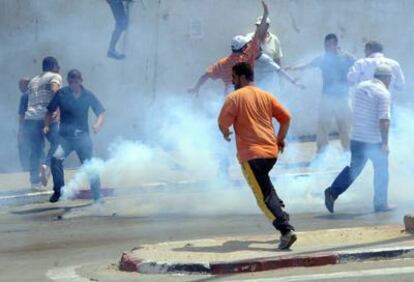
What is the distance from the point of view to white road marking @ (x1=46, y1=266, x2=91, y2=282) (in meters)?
8.91

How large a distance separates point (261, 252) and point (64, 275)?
1638 millimetres

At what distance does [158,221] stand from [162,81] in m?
6.30

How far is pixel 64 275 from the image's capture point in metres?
9.15

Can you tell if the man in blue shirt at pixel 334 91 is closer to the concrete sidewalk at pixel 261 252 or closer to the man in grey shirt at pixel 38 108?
the man in grey shirt at pixel 38 108

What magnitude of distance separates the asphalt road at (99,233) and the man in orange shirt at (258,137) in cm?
71

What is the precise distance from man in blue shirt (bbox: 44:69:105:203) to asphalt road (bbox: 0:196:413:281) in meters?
0.70

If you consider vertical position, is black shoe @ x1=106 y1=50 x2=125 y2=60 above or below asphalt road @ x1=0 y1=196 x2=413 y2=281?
above

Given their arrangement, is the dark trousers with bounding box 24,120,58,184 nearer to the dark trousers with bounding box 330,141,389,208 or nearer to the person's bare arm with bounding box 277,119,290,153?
the dark trousers with bounding box 330,141,389,208

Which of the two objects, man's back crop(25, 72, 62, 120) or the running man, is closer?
man's back crop(25, 72, 62, 120)

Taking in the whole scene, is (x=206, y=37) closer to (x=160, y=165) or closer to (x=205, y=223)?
(x=160, y=165)

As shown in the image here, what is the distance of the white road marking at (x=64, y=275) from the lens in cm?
891

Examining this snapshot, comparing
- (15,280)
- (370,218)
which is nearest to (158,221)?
(370,218)

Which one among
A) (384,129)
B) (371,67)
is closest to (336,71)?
(371,67)

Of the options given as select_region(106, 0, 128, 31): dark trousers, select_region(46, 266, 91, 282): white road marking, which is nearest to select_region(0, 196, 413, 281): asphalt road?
select_region(46, 266, 91, 282): white road marking
